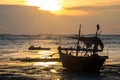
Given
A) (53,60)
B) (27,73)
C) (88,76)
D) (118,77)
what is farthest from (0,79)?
(53,60)

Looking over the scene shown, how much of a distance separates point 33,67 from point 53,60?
9187 mm

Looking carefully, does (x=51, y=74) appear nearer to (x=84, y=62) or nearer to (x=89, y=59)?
(x=84, y=62)

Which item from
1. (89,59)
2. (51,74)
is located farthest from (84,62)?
(51,74)

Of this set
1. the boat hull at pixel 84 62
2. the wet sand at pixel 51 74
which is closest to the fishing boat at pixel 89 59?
the boat hull at pixel 84 62

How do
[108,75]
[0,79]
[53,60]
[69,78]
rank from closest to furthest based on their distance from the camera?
[0,79]
[69,78]
[108,75]
[53,60]

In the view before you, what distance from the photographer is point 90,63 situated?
1528 inches

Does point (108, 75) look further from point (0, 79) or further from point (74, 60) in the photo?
point (0, 79)

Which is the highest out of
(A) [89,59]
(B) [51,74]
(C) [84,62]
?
(A) [89,59]

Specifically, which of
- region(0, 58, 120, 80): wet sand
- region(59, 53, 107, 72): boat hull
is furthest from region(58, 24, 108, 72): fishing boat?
region(0, 58, 120, 80): wet sand

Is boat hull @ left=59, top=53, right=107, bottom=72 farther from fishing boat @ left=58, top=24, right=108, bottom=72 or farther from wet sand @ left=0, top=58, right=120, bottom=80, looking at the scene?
wet sand @ left=0, top=58, right=120, bottom=80

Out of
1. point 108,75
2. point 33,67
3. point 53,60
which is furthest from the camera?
point 53,60

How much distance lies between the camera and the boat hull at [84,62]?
38500 millimetres

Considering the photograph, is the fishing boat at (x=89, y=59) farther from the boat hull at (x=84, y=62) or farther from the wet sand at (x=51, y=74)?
the wet sand at (x=51, y=74)

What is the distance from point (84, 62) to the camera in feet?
128
